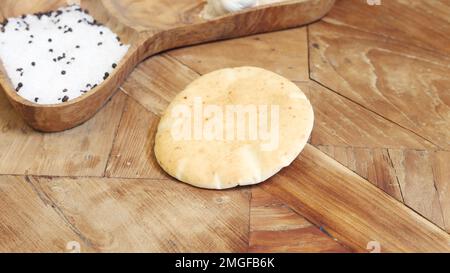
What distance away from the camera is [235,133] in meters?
0.82

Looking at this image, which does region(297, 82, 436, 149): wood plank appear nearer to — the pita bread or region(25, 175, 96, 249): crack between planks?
the pita bread

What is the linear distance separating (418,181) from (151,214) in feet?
1.35

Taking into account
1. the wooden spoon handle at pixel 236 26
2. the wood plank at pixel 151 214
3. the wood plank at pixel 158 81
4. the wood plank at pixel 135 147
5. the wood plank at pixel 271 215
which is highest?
the wooden spoon handle at pixel 236 26

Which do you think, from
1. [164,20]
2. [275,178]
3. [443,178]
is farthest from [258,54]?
[443,178]

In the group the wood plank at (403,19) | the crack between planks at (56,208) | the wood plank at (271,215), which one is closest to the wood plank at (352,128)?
the wood plank at (271,215)

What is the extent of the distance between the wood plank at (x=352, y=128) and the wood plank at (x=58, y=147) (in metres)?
0.35

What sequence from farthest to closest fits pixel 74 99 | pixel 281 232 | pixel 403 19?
pixel 403 19, pixel 74 99, pixel 281 232

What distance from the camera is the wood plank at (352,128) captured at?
33.9 inches

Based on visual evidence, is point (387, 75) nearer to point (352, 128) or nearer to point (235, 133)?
point (352, 128)

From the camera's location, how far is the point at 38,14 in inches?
41.5

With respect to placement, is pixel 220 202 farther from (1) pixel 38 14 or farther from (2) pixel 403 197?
(1) pixel 38 14

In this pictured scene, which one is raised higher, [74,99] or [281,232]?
[74,99]

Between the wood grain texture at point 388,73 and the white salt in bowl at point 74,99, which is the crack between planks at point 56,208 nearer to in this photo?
the white salt in bowl at point 74,99

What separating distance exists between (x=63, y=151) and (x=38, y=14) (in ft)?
1.18
